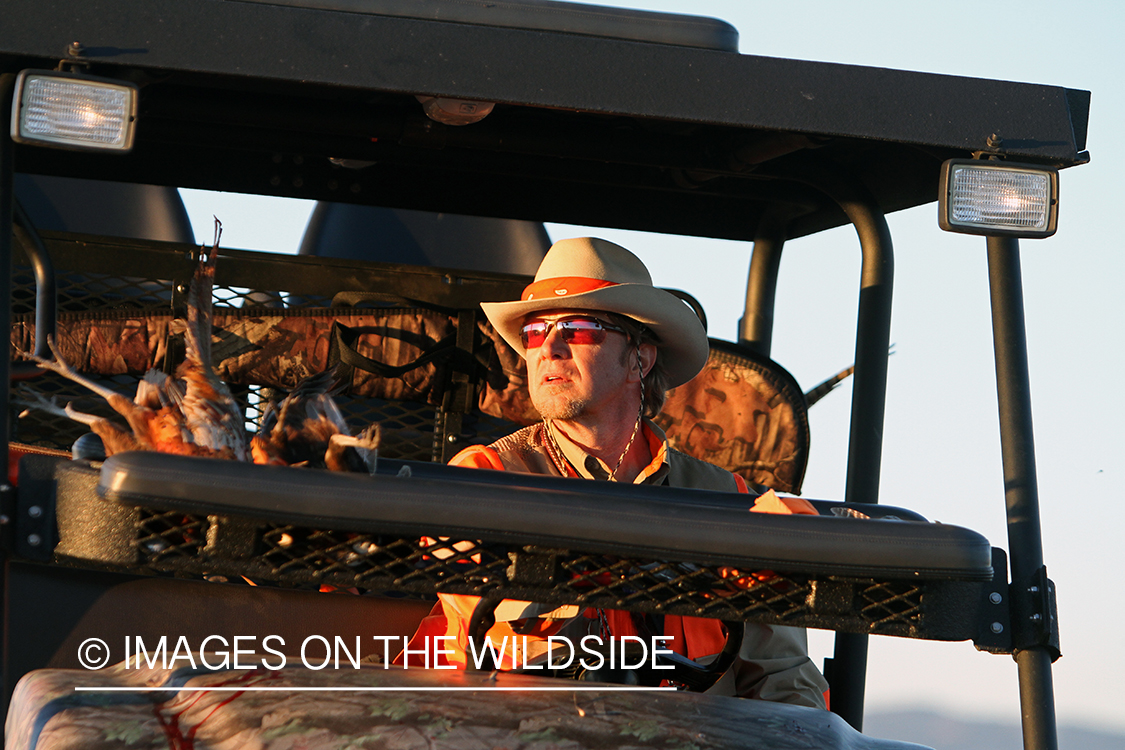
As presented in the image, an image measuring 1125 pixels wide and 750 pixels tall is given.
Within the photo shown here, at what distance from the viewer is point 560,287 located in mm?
2793

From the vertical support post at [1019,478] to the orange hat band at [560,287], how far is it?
989 mm

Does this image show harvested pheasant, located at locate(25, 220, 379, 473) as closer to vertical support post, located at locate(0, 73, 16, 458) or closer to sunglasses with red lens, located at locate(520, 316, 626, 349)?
vertical support post, located at locate(0, 73, 16, 458)

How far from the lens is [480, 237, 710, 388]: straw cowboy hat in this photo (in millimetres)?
2770

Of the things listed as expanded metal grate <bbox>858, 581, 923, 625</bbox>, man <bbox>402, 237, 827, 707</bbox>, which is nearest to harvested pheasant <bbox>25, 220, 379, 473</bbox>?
expanded metal grate <bbox>858, 581, 923, 625</bbox>

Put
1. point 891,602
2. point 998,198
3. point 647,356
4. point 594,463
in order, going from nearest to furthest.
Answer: point 891,602
point 998,198
point 594,463
point 647,356

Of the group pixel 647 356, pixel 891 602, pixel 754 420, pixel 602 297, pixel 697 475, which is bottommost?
pixel 891 602

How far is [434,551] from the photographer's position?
1593 mm

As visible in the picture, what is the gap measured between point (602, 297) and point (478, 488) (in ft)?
4.14

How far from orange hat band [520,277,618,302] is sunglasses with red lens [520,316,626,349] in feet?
0.19

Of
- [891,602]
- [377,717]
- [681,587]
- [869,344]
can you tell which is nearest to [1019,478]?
[891,602]

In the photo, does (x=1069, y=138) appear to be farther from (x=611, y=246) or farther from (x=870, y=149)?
(x=611, y=246)

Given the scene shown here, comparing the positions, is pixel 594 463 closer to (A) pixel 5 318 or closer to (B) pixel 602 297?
(B) pixel 602 297

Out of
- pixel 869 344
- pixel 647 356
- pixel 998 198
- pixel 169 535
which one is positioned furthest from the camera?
pixel 647 356

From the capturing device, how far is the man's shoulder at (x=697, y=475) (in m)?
2.85
